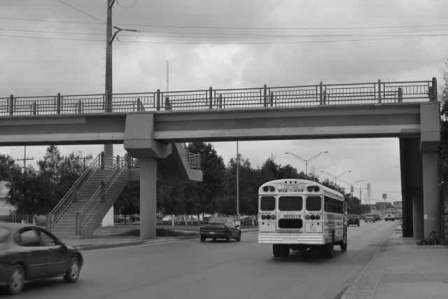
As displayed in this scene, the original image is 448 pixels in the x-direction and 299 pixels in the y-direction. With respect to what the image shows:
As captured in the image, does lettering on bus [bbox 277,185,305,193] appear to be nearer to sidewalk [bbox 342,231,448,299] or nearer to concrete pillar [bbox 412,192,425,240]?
sidewalk [bbox 342,231,448,299]

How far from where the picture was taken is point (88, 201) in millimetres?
42844

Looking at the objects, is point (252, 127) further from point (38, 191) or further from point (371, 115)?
point (38, 191)

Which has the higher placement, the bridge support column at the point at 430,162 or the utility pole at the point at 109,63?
the utility pole at the point at 109,63

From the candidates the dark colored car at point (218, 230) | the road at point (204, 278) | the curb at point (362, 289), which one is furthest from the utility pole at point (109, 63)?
the curb at point (362, 289)

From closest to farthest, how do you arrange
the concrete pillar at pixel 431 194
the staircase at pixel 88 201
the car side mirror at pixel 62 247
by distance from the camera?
the car side mirror at pixel 62 247
the concrete pillar at pixel 431 194
the staircase at pixel 88 201

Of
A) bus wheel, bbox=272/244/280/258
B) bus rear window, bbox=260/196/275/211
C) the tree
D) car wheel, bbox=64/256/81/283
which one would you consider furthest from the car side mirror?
the tree

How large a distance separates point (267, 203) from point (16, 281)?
13.0 m

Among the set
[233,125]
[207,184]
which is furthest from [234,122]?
[207,184]

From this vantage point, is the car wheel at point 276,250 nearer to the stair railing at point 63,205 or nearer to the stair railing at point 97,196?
the stair railing at point 97,196

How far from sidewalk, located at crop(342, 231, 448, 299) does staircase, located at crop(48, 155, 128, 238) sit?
22500 mm

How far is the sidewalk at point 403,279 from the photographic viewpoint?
13125mm

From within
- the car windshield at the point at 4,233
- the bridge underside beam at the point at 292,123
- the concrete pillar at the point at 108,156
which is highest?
the bridge underside beam at the point at 292,123

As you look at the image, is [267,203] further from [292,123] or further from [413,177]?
[413,177]

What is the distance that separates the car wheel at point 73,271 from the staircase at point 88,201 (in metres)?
24.5
